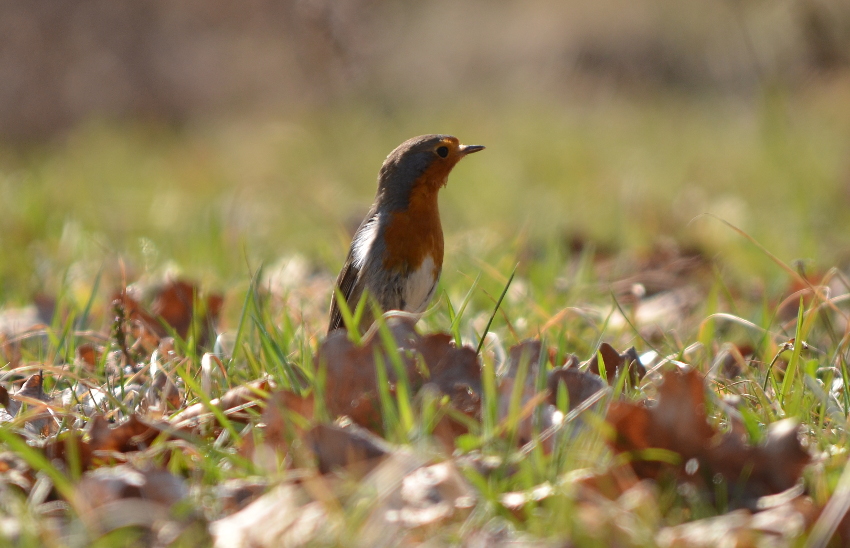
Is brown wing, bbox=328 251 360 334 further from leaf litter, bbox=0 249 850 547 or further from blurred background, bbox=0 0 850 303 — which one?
leaf litter, bbox=0 249 850 547

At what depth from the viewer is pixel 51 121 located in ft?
48.4

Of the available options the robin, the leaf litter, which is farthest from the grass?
the robin

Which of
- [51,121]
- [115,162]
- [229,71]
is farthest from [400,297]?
[229,71]

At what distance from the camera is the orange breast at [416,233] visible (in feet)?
11.9

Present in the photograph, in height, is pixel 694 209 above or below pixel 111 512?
below

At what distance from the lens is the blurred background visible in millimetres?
5520

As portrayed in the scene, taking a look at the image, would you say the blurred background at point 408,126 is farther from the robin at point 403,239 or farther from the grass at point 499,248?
the robin at point 403,239

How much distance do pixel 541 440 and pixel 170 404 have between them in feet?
3.78

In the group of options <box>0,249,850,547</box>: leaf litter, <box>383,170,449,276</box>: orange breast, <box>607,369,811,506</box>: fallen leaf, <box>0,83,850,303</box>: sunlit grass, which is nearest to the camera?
<box>0,249,850,547</box>: leaf litter

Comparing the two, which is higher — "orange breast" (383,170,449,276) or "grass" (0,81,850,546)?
"orange breast" (383,170,449,276)

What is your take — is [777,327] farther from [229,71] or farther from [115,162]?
[229,71]

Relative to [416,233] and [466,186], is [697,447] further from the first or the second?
[466,186]

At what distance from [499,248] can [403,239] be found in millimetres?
1375

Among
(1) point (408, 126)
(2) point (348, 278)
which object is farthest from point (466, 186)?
(2) point (348, 278)
